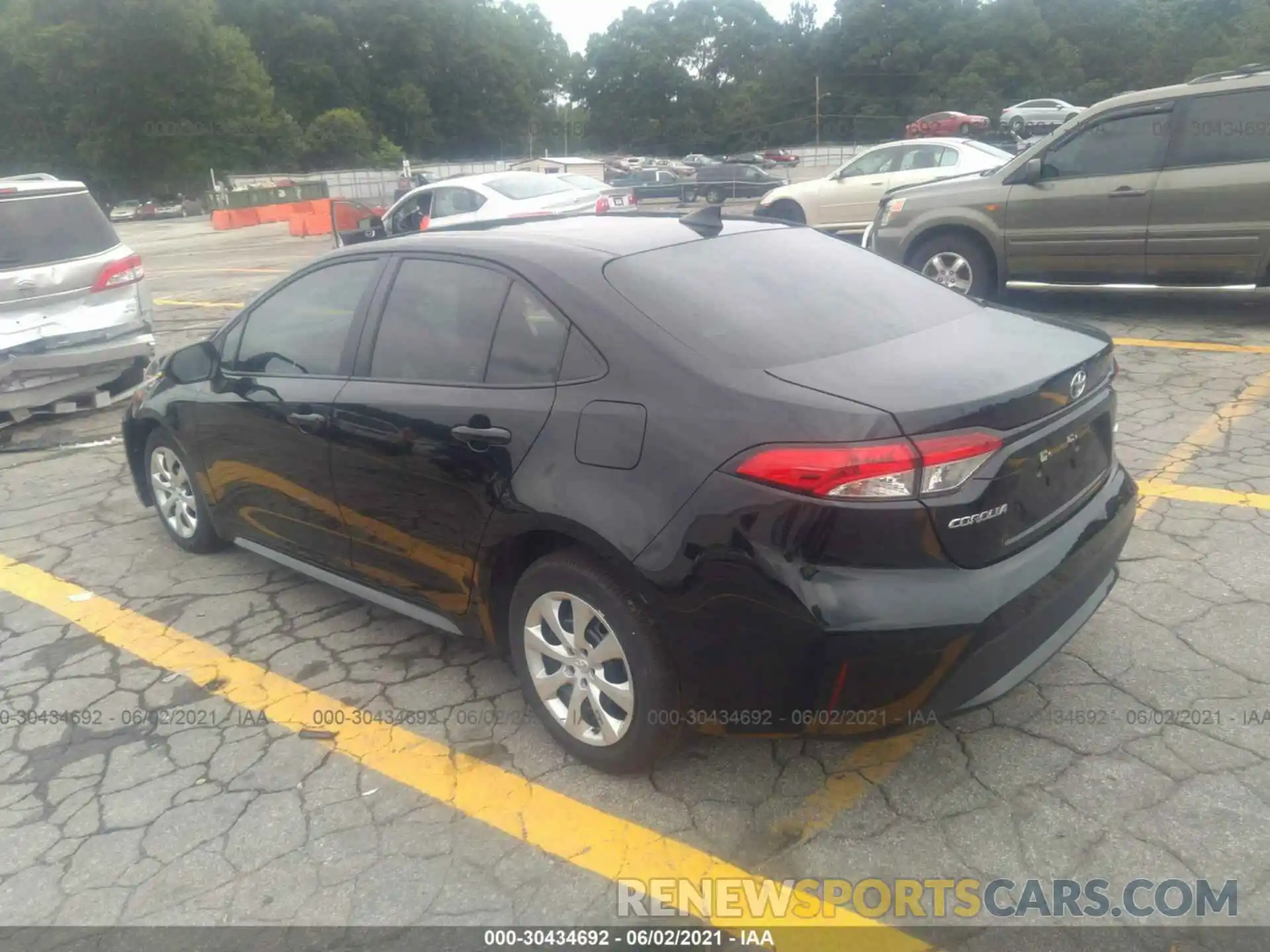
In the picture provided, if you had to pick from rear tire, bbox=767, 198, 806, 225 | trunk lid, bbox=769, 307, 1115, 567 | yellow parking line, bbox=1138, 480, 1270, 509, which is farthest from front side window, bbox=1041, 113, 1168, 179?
rear tire, bbox=767, 198, 806, 225

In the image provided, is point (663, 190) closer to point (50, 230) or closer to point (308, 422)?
point (50, 230)

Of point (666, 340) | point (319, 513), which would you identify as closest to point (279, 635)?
point (319, 513)

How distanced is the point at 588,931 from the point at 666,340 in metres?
1.55

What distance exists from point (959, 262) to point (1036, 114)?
37.2 metres

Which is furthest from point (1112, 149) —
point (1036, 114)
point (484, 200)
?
point (1036, 114)

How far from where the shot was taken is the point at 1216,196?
287 inches

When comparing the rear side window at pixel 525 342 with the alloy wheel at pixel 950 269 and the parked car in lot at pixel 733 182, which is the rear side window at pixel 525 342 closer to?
the alloy wheel at pixel 950 269

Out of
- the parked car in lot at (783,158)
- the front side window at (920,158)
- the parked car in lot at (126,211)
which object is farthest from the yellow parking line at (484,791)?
the parked car in lot at (126,211)

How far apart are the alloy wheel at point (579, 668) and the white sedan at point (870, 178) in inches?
422

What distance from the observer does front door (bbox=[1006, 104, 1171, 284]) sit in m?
7.61

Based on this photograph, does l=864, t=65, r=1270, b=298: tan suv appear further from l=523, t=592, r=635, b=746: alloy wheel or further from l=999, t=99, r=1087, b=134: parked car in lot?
l=999, t=99, r=1087, b=134: parked car in lot

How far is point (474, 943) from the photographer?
92.9 inches

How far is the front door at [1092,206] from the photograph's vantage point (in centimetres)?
761

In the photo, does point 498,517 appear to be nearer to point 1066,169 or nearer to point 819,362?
point 819,362
